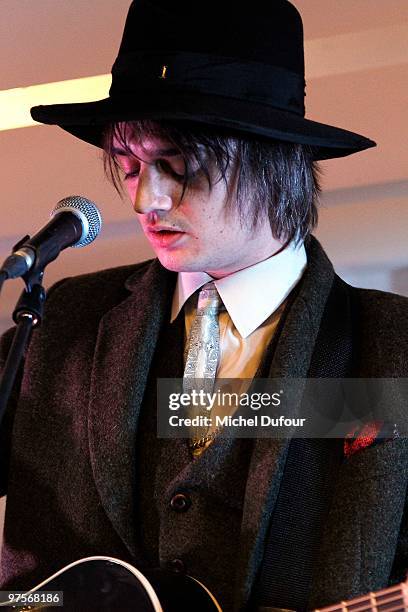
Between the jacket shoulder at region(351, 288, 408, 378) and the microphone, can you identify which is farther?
the jacket shoulder at region(351, 288, 408, 378)

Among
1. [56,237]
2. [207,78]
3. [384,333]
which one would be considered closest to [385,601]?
[384,333]

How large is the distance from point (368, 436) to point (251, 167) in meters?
0.36

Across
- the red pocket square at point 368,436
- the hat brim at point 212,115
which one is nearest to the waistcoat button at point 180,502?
the red pocket square at point 368,436

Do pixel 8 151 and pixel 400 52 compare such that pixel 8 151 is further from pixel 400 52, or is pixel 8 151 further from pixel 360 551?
pixel 360 551

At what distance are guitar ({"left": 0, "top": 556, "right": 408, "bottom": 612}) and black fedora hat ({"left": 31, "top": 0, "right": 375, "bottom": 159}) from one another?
51 cm

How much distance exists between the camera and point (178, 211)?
48.0 inches

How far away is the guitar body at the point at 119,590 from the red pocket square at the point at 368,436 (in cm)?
24

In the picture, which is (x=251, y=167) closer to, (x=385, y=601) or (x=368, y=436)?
(x=368, y=436)

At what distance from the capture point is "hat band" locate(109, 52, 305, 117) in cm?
120

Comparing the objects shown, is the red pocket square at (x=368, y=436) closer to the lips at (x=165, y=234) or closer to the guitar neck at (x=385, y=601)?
the guitar neck at (x=385, y=601)

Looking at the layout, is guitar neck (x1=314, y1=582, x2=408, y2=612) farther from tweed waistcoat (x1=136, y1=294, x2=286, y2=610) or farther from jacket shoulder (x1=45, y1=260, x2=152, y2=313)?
jacket shoulder (x1=45, y1=260, x2=152, y2=313)

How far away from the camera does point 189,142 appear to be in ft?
3.97

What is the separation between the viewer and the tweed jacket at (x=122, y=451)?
116 centimetres

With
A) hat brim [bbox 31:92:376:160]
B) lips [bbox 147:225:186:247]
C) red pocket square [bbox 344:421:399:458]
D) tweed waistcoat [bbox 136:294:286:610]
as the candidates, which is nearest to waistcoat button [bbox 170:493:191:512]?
tweed waistcoat [bbox 136:294:286:610]
